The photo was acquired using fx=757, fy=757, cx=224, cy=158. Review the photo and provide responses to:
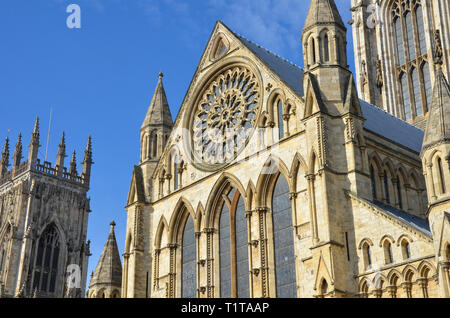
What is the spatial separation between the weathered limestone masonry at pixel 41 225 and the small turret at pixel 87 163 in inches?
6.5

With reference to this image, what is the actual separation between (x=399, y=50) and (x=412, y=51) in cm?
127

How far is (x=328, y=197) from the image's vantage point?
2697 cm

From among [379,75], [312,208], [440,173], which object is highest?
[379,75]

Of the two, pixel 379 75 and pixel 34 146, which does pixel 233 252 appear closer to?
pixel 379 75

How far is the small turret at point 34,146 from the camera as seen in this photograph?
92188 millimetres

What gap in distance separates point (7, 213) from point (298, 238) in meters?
69.3

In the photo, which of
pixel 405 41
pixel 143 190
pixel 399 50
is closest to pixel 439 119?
pixel 143 190

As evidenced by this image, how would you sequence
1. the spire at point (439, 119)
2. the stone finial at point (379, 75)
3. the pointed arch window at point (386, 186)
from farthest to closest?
the stone finial at point (379, 75)
the pointed arch window at point (386, 186)
the spire at point (439, 119)

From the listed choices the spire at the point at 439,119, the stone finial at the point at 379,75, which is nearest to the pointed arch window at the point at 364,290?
the spire at the point at 439,119

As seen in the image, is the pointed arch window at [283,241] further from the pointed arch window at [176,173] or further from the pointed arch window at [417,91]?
the pointed arch window at [417,91]

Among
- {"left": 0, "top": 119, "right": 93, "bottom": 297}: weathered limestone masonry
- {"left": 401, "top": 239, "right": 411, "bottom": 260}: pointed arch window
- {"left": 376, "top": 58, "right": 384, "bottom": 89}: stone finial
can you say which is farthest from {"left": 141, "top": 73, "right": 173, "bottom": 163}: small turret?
{"left": 0, "top": 119, "right": 93, "bottom": 297}: weathered limestone masonry

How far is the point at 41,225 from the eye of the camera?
89.8 meters
